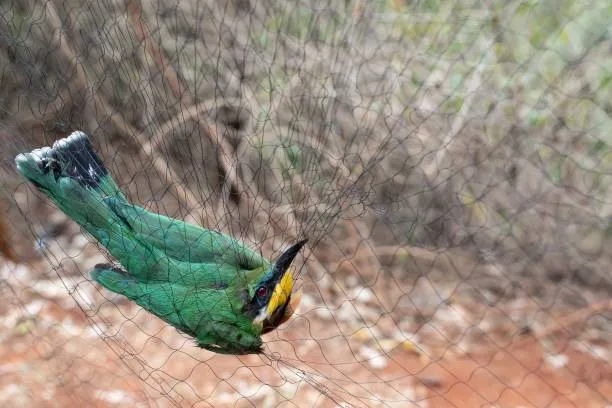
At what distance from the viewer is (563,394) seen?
1.76m

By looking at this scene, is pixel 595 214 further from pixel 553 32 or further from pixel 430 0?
pixel 430 0

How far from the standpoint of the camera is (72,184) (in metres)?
1.14

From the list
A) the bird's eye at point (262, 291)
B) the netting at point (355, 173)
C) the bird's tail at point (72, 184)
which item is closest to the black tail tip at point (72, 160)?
the bird's tail at point (72, 184)

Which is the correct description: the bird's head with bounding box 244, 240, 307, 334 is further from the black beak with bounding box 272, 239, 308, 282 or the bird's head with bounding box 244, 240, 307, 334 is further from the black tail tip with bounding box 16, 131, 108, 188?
the black tail tip with bounding box 16, 131, 108, 188

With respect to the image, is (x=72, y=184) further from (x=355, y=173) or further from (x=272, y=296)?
(x=355, y=173)

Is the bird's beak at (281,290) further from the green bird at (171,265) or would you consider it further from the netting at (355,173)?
the netting at (355,173)

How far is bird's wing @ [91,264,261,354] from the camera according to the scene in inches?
43.4

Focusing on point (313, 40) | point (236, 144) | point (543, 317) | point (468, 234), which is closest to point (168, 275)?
point (313, 40)

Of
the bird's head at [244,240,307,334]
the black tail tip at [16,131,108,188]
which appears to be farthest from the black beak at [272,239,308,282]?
the black tail tip at [16,131,108,188]

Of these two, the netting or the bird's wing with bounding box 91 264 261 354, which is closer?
the bird's wing with bounding box 91 264 261 354

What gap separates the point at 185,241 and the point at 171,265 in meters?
0.05

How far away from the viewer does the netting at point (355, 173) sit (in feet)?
4.73

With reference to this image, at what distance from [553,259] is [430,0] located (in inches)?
29.2

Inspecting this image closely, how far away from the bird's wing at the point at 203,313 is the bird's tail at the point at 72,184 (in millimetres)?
116
